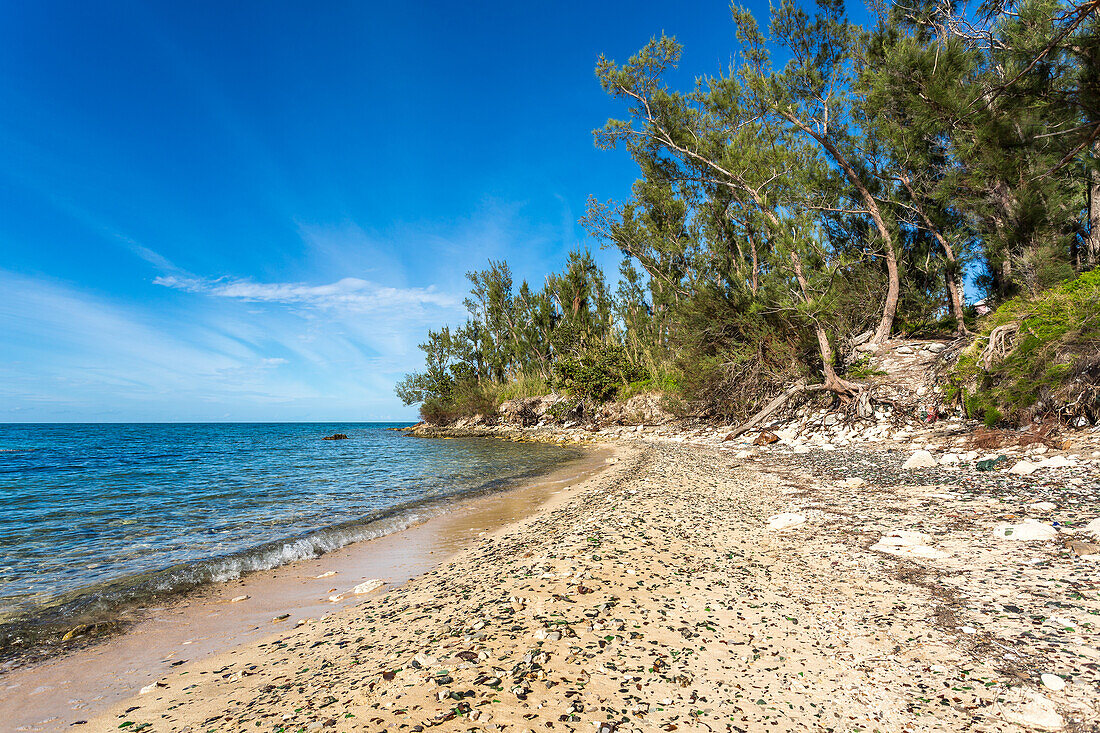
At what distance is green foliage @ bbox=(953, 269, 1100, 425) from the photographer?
8.10m

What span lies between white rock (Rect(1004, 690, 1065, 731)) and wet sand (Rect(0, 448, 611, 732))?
193 inches

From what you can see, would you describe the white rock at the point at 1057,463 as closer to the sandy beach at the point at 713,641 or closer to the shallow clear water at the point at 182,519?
the sandy beach at the point at 713,641

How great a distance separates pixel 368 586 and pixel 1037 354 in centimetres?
1196

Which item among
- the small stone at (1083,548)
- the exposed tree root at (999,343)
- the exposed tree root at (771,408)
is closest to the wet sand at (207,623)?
the small stone at (1083,548)

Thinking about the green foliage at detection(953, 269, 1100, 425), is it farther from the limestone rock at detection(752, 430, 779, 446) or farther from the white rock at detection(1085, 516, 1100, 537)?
the white rock at detection(1085, 516, 1100, 537)

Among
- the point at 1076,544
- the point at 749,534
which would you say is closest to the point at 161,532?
the point at 749,534

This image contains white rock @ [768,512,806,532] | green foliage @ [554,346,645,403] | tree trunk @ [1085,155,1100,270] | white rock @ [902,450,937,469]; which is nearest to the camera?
white rock @ [768,512,806,532]

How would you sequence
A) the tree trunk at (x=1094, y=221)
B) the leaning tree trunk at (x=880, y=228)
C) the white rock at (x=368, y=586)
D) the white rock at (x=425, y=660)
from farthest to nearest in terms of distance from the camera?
the leaning tree trunk at (x=880, y=228), the tree trunk at (x=1094, y=221), the white rock at (x=368, y=586), the white rock at (x=425, y=660)

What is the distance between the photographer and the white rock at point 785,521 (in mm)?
5375

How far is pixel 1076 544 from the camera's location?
3.90 metres

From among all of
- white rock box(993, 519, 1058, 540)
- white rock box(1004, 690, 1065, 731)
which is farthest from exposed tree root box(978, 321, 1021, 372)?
white rock box(1004, 690, 1065, 731)

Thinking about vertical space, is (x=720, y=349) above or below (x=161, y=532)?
→ above

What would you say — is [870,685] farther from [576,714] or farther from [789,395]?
[789,395]

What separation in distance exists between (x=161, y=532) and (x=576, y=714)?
30.6ft
